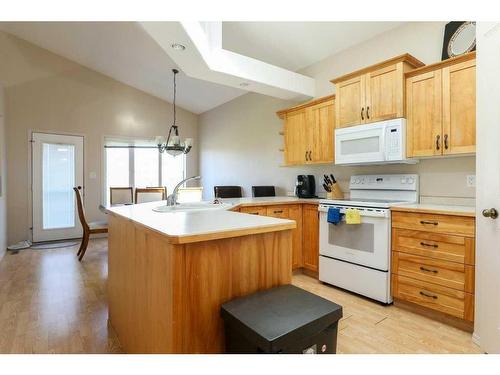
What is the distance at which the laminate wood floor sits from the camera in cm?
183

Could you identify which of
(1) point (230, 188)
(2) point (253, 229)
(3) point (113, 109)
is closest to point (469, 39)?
(2) point (253, 229)

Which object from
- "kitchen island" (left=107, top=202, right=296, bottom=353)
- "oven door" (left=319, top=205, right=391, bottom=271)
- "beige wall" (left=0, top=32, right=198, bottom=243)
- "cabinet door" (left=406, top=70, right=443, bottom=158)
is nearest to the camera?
"kitchen island" (left=107, top=202, right=296, bottom=353)

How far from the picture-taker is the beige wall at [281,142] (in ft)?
8.30

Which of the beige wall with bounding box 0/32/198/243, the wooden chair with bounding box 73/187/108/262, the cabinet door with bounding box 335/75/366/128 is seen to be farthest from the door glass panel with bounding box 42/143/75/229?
the cabinet door with bounding box 335/75/366/128

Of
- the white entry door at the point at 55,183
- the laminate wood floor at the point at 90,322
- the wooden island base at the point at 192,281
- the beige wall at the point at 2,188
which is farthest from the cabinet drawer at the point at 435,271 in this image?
the white entry door at the point at 55,183

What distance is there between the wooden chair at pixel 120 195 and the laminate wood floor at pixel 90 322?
1.65 metres

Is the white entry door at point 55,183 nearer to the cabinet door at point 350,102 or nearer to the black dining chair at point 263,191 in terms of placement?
the black dining chair at point 263,191

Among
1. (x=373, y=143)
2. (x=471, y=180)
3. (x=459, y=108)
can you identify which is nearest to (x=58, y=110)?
(x=373, y=143)

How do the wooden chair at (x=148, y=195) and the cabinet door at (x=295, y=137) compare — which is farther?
the wooden chair at (x=148, y=195)

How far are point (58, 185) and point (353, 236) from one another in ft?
16.9

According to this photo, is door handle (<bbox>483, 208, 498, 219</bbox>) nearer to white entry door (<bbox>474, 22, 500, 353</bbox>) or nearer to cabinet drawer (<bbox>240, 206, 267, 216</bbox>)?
white entry door (<bbox>474, 22, 500, 353</bbox>)

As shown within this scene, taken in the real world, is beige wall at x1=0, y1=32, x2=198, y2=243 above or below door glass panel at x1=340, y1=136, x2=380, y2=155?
above

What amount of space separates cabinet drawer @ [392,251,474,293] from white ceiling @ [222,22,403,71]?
2.38 m

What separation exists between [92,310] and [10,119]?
403 cm
